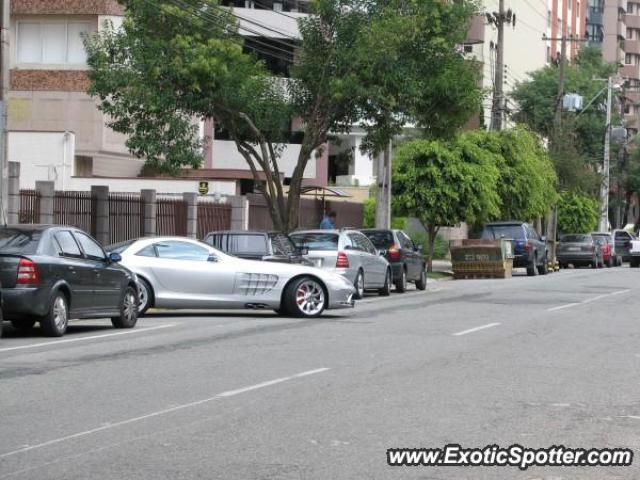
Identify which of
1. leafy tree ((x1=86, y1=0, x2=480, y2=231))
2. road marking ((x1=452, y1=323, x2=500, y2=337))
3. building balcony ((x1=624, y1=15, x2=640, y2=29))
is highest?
building balcony ((x1=624, y1=15, x2=640, y2=29))

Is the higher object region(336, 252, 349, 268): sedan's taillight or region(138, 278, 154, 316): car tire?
region(336, 252, 349, 268): sedan's taillight

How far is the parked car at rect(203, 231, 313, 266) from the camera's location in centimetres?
2402

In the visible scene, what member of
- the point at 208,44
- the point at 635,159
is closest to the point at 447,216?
the point at 208,44

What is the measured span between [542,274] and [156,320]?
27.4m

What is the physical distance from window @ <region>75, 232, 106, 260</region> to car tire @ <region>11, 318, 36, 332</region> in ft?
4.19

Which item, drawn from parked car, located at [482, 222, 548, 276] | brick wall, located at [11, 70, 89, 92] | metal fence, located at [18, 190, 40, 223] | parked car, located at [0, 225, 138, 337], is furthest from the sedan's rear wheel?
brick wall, located at [11, 70, 89, 92]

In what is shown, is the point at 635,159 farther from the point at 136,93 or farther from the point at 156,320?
the point at 156,320

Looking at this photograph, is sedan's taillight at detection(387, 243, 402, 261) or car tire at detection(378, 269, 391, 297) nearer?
car tire at detection(378, 269, 391, 297)

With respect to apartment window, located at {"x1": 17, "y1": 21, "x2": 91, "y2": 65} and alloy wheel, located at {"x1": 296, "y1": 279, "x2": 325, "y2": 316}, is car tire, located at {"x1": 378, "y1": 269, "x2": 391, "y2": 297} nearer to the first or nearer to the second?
alloy wheel, located at {"x1": 296, "y1": 279, "x2": 325, "y2": 316}

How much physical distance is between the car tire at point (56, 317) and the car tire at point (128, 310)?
163 cm

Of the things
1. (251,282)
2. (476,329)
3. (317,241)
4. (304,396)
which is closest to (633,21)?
(317,241)

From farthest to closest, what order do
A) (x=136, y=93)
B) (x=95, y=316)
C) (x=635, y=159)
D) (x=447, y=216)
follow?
(x=635, y=159) → (x=447, y=216) → (x=136, y=93) → (x=95, y=316)

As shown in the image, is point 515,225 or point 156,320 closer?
point 156,320

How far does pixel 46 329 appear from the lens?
1753 cm
